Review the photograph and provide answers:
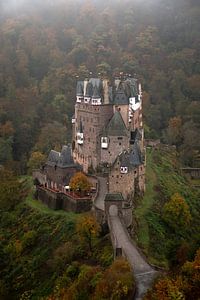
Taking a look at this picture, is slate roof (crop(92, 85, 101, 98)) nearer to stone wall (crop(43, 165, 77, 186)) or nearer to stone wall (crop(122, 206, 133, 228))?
stone wall (crop(43, 165, 77, 186))

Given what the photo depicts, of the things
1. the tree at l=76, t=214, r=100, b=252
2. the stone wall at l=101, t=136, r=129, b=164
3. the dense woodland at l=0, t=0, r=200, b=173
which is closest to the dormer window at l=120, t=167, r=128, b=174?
the stone wall at l=101, t=136, r=129, b=164

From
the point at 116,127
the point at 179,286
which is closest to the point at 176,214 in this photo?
the point at 116,127

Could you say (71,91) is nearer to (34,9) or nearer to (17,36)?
(17,36)

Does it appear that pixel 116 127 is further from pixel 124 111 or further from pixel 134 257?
pixel 134 257

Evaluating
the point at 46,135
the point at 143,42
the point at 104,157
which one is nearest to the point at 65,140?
the point at 46,135

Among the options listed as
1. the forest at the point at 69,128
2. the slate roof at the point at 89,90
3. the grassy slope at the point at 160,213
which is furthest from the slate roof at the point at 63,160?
A: the grassy slope at the point at 160,213

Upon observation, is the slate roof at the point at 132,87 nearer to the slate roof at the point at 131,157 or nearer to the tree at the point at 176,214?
the slate roof at the point at 131,157
